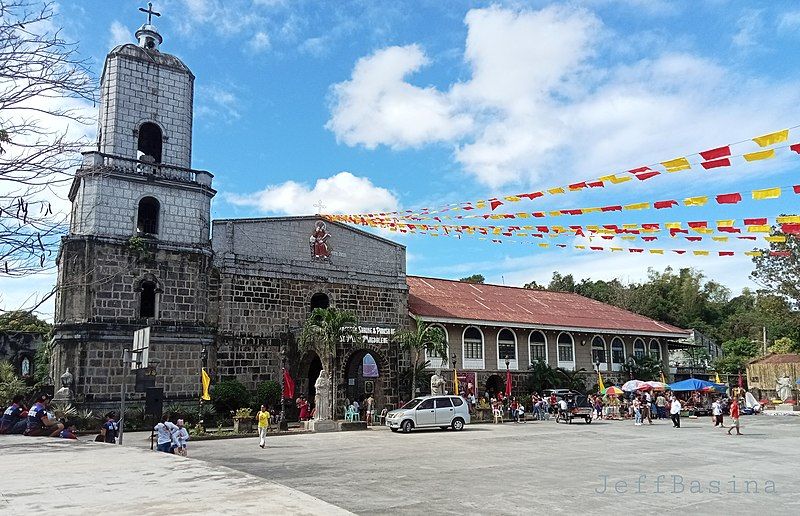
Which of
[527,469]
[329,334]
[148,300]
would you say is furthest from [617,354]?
[527,469]

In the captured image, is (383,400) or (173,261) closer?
(173,261)

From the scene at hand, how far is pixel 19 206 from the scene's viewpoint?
342 inches

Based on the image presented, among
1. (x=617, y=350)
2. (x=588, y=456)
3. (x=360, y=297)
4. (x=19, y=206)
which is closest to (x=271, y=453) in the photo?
(x=588, y=456)

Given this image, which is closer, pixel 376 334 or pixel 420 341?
pixel 420 341

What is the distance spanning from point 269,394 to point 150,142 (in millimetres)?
11515

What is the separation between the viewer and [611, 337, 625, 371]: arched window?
39.1 meters

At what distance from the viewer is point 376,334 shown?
28.9 meters

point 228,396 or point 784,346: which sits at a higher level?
point 784,346

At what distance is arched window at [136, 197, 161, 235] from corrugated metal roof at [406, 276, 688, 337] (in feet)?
42.0

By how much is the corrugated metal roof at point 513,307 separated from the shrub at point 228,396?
969 centimetres

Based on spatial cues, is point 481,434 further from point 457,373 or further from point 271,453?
point 457,373

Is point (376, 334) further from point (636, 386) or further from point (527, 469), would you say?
point (527, 469)

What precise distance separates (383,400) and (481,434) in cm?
810

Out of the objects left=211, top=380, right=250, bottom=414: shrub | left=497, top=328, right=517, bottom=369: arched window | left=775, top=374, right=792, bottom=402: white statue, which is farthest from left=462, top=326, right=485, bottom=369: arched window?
left=775, top=374, right=792, bottom=402: white statue
